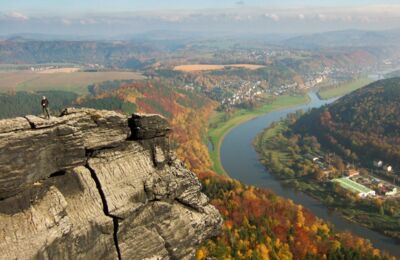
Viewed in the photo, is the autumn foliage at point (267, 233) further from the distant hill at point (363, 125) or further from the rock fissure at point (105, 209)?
the distant hill at point (363, 125)

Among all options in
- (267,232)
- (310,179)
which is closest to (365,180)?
(310,179)

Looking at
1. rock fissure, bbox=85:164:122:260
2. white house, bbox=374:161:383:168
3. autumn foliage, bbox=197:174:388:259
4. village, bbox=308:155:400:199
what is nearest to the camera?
rock fissure, bbox=85:164:122:260

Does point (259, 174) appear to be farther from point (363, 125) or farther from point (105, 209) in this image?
point (105, 209)

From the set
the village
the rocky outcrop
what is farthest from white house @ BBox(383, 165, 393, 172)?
the rocky outcrop

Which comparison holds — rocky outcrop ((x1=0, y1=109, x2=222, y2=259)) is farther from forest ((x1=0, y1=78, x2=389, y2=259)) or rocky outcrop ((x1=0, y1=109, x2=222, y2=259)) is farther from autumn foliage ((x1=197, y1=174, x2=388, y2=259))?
autumn foliage ((x1=197, y1=174, x2=388, y2=259))

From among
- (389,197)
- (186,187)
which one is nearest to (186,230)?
(186,187)

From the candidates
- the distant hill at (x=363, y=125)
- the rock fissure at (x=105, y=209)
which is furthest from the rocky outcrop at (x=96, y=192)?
the distant hill at (x=363, y=125)
